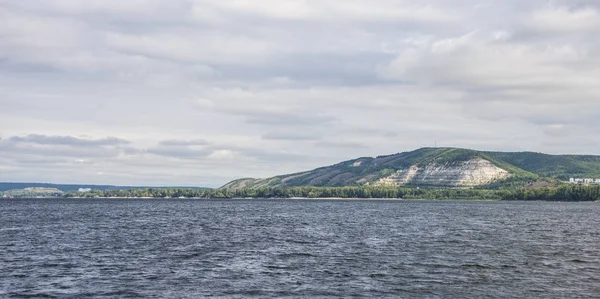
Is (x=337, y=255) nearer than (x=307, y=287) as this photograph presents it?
No

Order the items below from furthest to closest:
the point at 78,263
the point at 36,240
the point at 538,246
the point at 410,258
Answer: the point at 36,240 < the point at 538,246 < the point at 410,258 < the point at 78,263

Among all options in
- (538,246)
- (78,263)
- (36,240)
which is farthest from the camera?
(36,240)

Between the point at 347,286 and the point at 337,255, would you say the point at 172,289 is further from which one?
the point at 337,255

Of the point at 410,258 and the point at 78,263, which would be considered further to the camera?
the point at 410,258

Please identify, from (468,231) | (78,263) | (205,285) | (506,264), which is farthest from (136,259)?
(468,231)

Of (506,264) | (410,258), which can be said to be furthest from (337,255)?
(506,264)

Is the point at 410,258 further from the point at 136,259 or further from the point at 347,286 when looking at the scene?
the point at 136,259

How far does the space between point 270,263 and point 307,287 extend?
18605 millimetres

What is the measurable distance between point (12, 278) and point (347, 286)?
37.6m

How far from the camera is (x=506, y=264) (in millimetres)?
82375

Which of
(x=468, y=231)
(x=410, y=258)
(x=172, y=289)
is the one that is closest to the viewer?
(x=172, y=289)

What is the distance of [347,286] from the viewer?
6444 centimetres

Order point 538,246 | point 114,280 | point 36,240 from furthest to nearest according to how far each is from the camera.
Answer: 1. point 36,240
2. point 538,246
3. point 114,280

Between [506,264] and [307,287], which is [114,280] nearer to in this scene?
[307,287]
